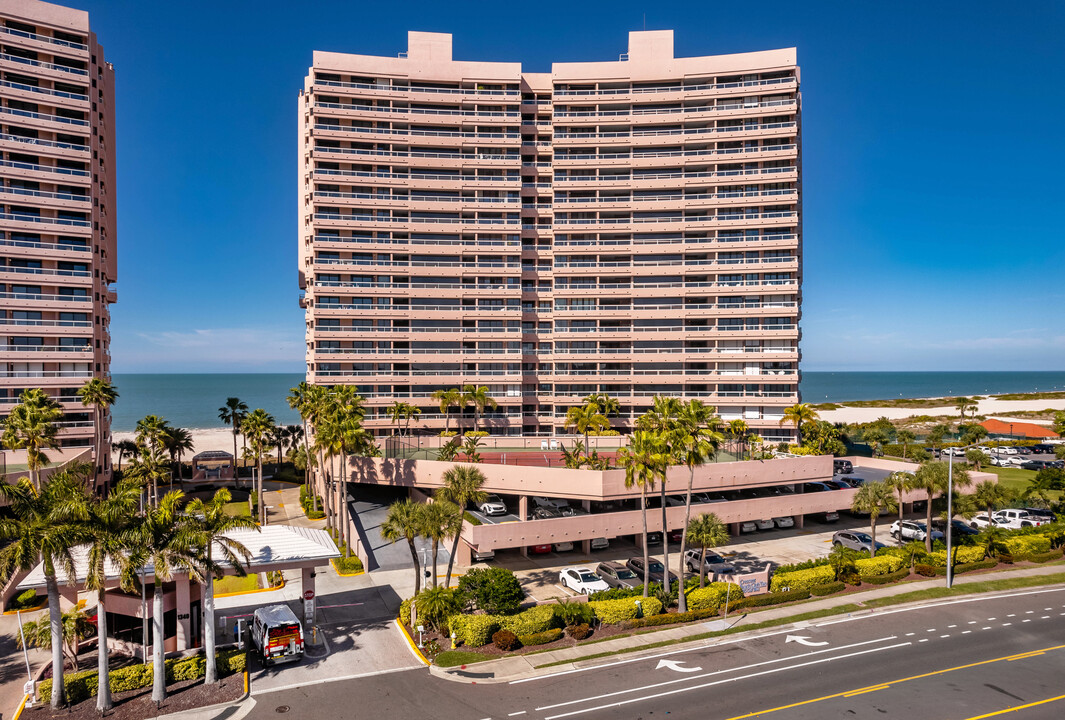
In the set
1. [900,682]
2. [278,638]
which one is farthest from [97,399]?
[900,682]

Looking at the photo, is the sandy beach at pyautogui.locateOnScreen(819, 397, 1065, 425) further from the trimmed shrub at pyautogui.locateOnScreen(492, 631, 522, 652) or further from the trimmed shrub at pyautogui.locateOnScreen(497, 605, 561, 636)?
the trimmed shrub at pyautogui.locateOnScreen(492, 631, 522, 652)

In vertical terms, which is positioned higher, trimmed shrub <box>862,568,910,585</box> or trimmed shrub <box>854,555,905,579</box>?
trimmed shrub <box>854,555,905,579</box>

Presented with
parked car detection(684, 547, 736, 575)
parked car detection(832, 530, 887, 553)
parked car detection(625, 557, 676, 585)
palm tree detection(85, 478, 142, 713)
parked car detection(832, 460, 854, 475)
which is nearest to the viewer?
palm tree detection(85, 478, 142, 713)

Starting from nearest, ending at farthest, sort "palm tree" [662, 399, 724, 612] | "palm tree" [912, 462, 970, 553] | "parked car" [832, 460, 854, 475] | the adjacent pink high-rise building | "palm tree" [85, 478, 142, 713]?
"palm tree" [85, 478, 142, 713]
"palm tree" [662, 399, 724, 612]
"palm tree" [912, 462, 970, 553]
"parked car" [832, 460, 854, 475]
the adjacent pink high-rise building

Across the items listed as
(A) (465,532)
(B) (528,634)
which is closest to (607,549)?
(A) (465,532)

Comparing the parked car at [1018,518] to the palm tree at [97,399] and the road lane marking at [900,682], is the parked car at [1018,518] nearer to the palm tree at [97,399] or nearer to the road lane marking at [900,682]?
the road lane marking at [900,682]

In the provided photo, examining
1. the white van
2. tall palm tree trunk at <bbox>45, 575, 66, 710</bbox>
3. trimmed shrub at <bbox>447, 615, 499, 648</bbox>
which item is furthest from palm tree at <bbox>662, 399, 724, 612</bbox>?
tall palm tree trunk at <bbox>45, 575, 66, 710</bbox>
